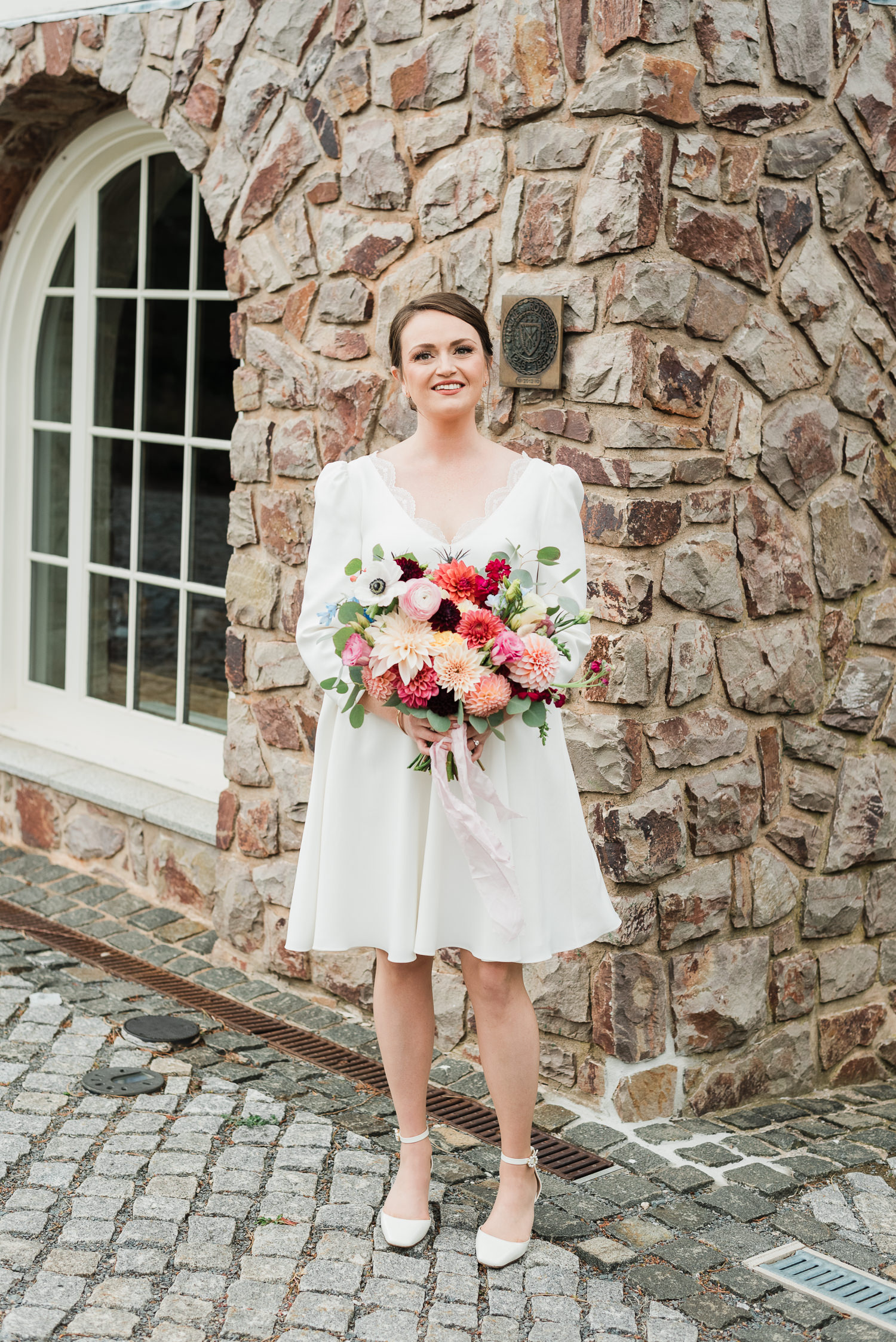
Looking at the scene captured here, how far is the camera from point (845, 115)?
12.2 ft

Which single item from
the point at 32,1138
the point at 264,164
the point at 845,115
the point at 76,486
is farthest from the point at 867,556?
the point at 76,486

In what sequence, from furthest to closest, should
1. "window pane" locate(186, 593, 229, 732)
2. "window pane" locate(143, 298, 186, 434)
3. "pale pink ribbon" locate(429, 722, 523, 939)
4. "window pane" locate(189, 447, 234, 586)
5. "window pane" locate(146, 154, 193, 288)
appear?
"window pane" locate(143, 298, 186, 434) → "window pane" locate(189, 447, 234, 586) → "window pane" locate(186, 593, 229, 732) → "window pane" locate(146, 154, 193, 288) → "pale pink ribbon" locate(429, 722, 523, 939)

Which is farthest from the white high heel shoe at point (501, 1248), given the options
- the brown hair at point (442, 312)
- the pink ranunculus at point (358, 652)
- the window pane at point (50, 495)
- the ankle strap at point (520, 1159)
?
the window pane at point (50, 495)

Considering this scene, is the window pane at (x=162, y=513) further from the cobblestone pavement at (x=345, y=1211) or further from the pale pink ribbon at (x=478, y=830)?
the pale pink ribbon at (x=478, y=830)

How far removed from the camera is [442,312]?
9.18 ft

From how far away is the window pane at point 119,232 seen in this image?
5.38 m

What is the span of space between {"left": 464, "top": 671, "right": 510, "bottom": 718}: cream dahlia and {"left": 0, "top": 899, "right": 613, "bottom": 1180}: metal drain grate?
1.41 meters

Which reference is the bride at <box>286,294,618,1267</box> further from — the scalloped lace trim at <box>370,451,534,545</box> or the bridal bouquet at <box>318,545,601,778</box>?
the bridal bouquet at <box>318,545,601,778</box>

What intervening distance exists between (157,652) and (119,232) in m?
2.75

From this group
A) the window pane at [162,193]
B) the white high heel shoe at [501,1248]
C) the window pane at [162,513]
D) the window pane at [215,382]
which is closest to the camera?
the white high heel shoe at [501,1248]

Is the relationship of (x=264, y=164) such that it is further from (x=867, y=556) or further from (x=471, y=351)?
(x=867, y=556)

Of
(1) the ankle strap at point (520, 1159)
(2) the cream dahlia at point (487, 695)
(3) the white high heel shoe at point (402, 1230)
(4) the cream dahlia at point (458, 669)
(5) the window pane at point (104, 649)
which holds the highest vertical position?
(4) the cream dahlia at point (458, 669)

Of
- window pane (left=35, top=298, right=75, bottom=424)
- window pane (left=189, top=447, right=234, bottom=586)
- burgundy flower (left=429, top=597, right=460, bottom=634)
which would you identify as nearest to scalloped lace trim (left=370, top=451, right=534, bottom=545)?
burgundy flower (left=429, top=597, right=460, bottom=634)

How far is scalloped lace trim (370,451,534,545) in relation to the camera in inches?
110
